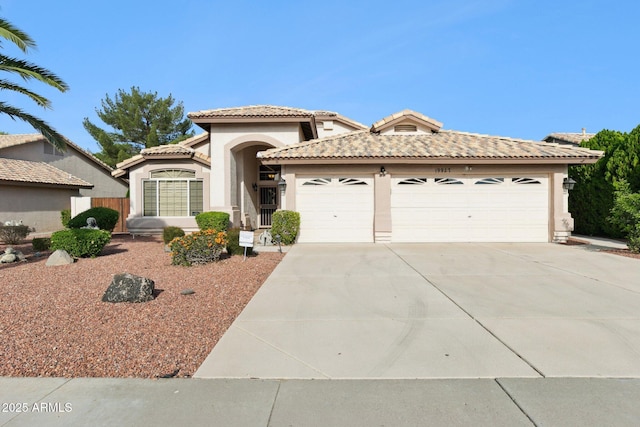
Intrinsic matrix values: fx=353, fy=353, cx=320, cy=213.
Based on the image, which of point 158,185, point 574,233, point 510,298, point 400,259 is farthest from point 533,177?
point 158,185

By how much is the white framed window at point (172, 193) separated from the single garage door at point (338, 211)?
5994mm

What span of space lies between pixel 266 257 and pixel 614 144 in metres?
15.1

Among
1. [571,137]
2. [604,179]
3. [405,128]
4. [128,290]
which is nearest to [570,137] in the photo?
[571,137]

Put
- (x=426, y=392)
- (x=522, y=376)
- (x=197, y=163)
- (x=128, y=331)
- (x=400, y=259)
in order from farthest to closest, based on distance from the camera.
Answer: (x=197, y=163) < (x=400, y=259) < (x=128, y=331) < (x=522, y=376) < (x=426, y=392)

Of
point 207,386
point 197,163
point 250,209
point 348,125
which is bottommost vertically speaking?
point 207,386

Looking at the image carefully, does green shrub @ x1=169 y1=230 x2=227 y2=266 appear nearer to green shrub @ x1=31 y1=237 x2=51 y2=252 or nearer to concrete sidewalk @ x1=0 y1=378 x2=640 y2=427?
concrete sidewalk @ x1=0 y1=378 x2=640 y2=427

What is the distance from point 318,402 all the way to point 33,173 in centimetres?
2280

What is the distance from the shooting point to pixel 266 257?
10211 mm

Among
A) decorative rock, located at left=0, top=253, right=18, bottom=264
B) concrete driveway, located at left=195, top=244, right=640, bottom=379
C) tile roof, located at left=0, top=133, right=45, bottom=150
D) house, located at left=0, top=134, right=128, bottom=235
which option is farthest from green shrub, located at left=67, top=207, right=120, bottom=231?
concrete driveway, located at left=195, top=244, right=640, bottom=379

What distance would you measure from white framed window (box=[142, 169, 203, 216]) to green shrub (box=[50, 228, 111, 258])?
6.38m

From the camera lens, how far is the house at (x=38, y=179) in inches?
686

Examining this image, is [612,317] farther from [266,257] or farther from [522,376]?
[266,257]

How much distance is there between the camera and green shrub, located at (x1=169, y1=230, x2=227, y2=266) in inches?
342

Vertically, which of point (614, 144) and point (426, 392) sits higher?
point (614, 144)
